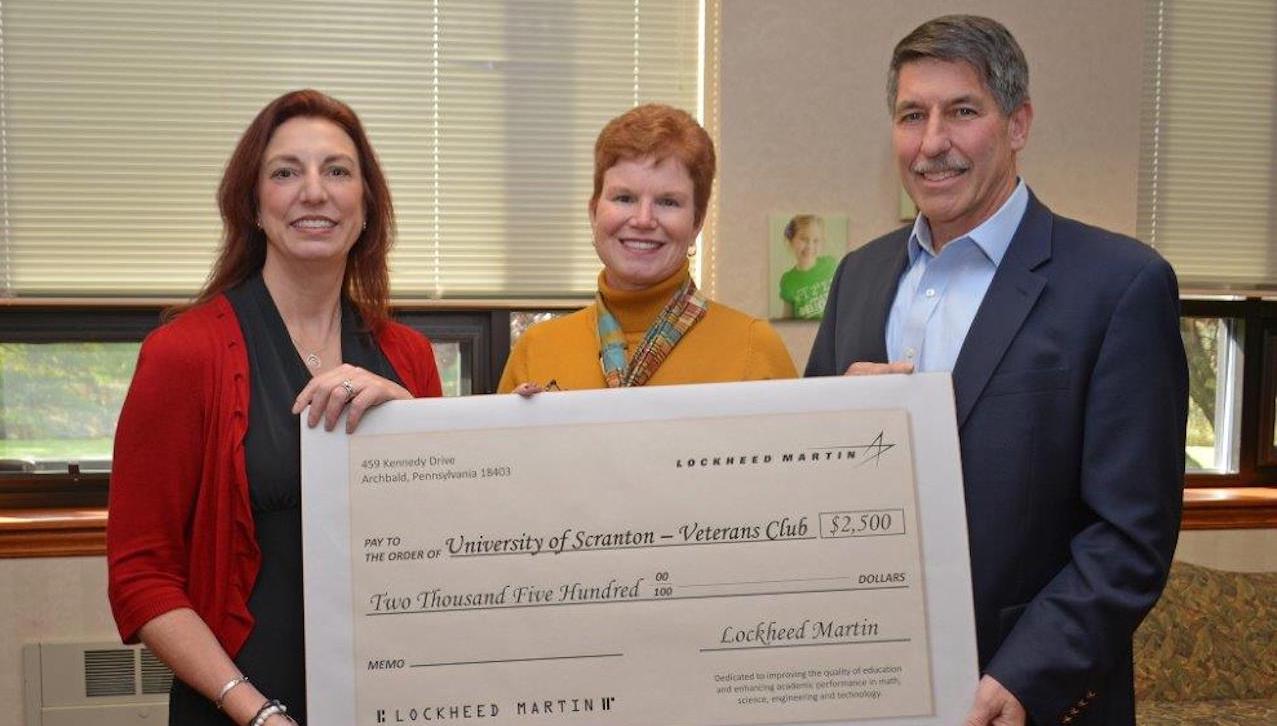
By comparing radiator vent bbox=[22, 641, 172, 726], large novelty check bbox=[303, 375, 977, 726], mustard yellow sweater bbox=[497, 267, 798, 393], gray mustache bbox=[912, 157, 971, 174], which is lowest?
radiator vent bbox=[22, 641, 172, 726]

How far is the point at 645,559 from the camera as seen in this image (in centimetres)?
154

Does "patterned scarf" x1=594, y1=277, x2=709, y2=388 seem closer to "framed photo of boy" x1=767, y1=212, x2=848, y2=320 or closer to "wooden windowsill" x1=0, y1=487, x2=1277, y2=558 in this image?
"framed photo of boy" x1=767, y1=212, x2=848, y2=320

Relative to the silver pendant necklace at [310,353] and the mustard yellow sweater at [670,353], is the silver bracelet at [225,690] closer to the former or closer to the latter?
the silver pendant necklace at [310,353]

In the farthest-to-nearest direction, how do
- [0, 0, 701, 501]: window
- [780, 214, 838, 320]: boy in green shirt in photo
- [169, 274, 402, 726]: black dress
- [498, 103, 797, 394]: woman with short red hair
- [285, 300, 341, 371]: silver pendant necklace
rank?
Result: 1. [780, 214, 838, 320]: boy in green shirt in photo
2. [0, 0, 701, 501]: window
3. [498, 103, 797, 394]: woman with short red hair
4. [285, 300, 341, 371]: silver pendant necklace
5. [169, 274, 402, 726]: black dress

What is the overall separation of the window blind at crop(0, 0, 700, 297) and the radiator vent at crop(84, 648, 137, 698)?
981 mm

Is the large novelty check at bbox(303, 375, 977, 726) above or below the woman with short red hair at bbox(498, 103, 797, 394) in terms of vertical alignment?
below

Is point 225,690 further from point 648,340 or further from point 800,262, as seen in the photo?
point 800,262

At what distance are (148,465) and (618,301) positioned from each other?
2.52ft

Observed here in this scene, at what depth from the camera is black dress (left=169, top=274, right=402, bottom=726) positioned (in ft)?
5.26

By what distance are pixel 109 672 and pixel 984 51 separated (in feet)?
8.95

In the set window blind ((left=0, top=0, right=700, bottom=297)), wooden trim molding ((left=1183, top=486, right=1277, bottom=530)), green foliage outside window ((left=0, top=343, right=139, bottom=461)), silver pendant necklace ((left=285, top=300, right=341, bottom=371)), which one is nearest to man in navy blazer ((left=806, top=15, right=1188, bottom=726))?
silver pendant necklace ((left=285, top=300, right=341, bottom=371))

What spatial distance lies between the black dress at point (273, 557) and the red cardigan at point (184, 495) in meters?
0.02

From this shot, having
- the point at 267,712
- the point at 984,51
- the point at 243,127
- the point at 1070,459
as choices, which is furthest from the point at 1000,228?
the point at 243,127

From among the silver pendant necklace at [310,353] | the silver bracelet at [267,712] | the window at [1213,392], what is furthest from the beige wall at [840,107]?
the silver bracelet at [267,712]
